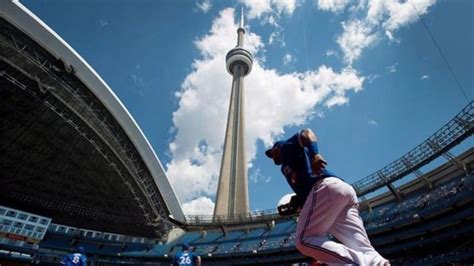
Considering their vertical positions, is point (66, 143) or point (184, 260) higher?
point (66, 143)

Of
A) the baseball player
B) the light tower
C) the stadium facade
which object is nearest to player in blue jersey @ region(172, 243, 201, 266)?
the baseball player

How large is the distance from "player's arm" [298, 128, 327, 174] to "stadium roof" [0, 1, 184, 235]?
27.2 m

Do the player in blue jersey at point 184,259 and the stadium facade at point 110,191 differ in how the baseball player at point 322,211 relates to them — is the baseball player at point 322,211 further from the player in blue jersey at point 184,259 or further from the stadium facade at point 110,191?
the stadium facade at point 110,191

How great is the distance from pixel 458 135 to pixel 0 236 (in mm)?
46756

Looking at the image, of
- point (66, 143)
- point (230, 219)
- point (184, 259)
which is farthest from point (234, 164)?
point (184, 259)

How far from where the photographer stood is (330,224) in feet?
11.1

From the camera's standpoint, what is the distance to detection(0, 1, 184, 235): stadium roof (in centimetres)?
2530

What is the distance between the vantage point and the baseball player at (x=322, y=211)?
3.09m

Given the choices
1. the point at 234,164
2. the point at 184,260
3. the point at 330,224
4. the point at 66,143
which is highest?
the point at 234,164

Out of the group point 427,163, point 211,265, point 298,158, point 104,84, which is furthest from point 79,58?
point 427,163

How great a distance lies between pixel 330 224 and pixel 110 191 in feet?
135

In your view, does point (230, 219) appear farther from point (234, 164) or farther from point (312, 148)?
point (312, 148)

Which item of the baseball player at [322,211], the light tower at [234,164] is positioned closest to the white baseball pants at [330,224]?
the baseball player at [322,211]

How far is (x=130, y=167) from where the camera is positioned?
3400 cm
